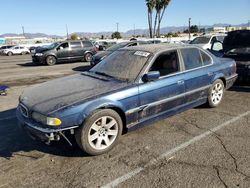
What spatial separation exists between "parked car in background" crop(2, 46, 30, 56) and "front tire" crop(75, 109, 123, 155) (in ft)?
112

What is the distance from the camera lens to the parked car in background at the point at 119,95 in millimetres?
3793

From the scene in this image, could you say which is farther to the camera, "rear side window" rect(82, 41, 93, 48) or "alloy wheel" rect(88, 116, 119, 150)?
"rear side window" rect(82, 41, 93, 48)

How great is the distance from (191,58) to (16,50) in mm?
33931

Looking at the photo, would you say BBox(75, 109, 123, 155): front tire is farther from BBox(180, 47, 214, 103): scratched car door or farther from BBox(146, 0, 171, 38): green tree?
BBox(146, 0, 171, 38): green tree

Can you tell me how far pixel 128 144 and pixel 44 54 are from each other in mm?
13941

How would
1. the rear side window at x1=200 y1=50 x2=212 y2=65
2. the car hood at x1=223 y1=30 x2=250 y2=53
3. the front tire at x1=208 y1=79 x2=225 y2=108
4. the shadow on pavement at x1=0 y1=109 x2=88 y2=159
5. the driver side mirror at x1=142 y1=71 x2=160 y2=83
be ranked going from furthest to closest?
the car hood at x1=223 y1=30 x2=250 y2=53
the front tire at x1=208 y1=79 x2=225 y2=108
the rear side window at x1=200 y1=50 x2=212 y2=65
the driver side mirror at x1=142 y1=71 x2=160 y2=83
the shadow on pavement at x1=0 y1=109 x2=88 y2=159

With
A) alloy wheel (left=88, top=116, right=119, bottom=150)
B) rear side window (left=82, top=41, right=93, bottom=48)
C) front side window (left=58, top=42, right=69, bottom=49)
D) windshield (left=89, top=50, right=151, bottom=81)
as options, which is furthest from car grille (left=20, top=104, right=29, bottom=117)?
rear side window (left=82, top=41, right=93, bottom=48)

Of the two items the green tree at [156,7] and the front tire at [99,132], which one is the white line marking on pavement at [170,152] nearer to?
the front tire at [99,132]

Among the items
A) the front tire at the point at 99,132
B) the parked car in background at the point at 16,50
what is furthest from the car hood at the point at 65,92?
the parked car in background at the point at 16,50

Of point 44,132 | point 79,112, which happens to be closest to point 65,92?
point 79,112

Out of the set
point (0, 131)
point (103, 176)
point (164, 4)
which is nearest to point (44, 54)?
point (0, 131)

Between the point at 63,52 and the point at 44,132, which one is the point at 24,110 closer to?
the point at 44,132

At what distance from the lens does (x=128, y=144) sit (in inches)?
173

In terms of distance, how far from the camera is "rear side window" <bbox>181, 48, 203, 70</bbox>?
17.5ft
